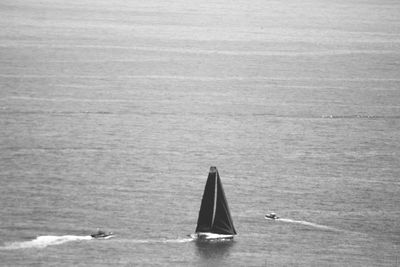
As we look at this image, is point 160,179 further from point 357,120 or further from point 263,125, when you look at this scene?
point 357,120

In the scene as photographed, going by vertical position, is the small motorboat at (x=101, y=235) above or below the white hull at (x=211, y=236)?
above

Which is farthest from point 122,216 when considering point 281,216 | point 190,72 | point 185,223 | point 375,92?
point 190,72

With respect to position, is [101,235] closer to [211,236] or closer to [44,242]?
[44,242]

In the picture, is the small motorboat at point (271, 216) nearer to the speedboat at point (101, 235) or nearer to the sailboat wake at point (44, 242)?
the speedboat at point (101, 235)

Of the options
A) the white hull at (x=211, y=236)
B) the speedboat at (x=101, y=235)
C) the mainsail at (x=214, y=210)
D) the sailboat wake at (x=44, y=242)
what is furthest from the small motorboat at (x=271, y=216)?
the sailboat wake at (x=44, y=242)

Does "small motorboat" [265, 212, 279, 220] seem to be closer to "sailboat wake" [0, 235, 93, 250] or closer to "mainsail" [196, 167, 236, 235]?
"mainsail" [196, 167, 236, 235]

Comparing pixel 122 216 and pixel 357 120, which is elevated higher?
pixel 357 120
